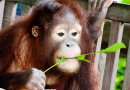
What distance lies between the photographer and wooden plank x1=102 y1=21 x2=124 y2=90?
9.77 feet

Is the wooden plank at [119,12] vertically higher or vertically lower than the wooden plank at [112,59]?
higher

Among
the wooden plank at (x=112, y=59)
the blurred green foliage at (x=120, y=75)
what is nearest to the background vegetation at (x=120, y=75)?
the blurred green foliage at (x=120, y=75)

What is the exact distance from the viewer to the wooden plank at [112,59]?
9.77ft

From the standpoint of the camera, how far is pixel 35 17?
9.70 ft

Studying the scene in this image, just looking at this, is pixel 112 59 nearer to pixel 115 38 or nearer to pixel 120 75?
pixel 115 38

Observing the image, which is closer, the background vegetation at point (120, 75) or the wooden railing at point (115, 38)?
the wooden railing at point (115, 38)

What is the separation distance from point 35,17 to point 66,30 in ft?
1.31

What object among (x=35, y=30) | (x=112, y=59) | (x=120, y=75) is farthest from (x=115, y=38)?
(x=120, y=75)

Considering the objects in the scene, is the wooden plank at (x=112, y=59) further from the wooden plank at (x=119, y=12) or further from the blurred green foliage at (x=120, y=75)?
the blurred green foliage at (x=120, y=75)

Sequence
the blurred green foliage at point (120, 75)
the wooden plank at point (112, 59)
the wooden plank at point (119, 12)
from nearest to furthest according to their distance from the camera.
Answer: the wooden plank at point (119, 12) → the wooden plank at point (112, 59) → the blurred green foliage at point (120, 75)

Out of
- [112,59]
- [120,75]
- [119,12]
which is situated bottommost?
[120,75]

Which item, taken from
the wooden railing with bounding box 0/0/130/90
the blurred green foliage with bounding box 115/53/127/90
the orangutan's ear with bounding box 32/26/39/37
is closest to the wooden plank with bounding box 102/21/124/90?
the wooden railing with bounding box 0/0/130/90

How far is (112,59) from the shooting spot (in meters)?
3.04

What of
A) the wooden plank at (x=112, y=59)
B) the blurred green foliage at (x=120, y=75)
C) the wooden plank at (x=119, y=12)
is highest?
the wooden plank at (x=119, y=12)
